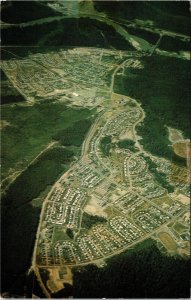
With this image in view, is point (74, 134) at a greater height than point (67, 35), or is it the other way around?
point (67, 35)

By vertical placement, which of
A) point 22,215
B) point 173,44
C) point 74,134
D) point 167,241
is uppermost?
point 173,44

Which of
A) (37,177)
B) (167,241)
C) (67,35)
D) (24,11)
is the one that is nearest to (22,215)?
(37,177)

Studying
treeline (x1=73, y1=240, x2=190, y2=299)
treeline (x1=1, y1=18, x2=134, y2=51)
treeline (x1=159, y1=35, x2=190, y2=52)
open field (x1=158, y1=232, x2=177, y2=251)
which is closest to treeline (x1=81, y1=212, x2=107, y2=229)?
treeline (x1=73, y1=240, x2=190, y2=299)

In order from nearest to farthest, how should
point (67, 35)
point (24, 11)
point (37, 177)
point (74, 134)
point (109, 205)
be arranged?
point (109, 205) → point (37, 177) → point (74, 134) → point (67, 35) → point (24, 11)

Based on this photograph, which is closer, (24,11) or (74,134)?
(74,134)

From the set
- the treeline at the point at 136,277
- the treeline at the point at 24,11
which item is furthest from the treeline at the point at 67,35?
the treeline at the point at 136,277

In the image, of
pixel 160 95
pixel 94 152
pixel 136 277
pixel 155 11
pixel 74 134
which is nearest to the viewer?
pixel 136 277

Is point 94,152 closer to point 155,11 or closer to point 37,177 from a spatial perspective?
point 37,177
